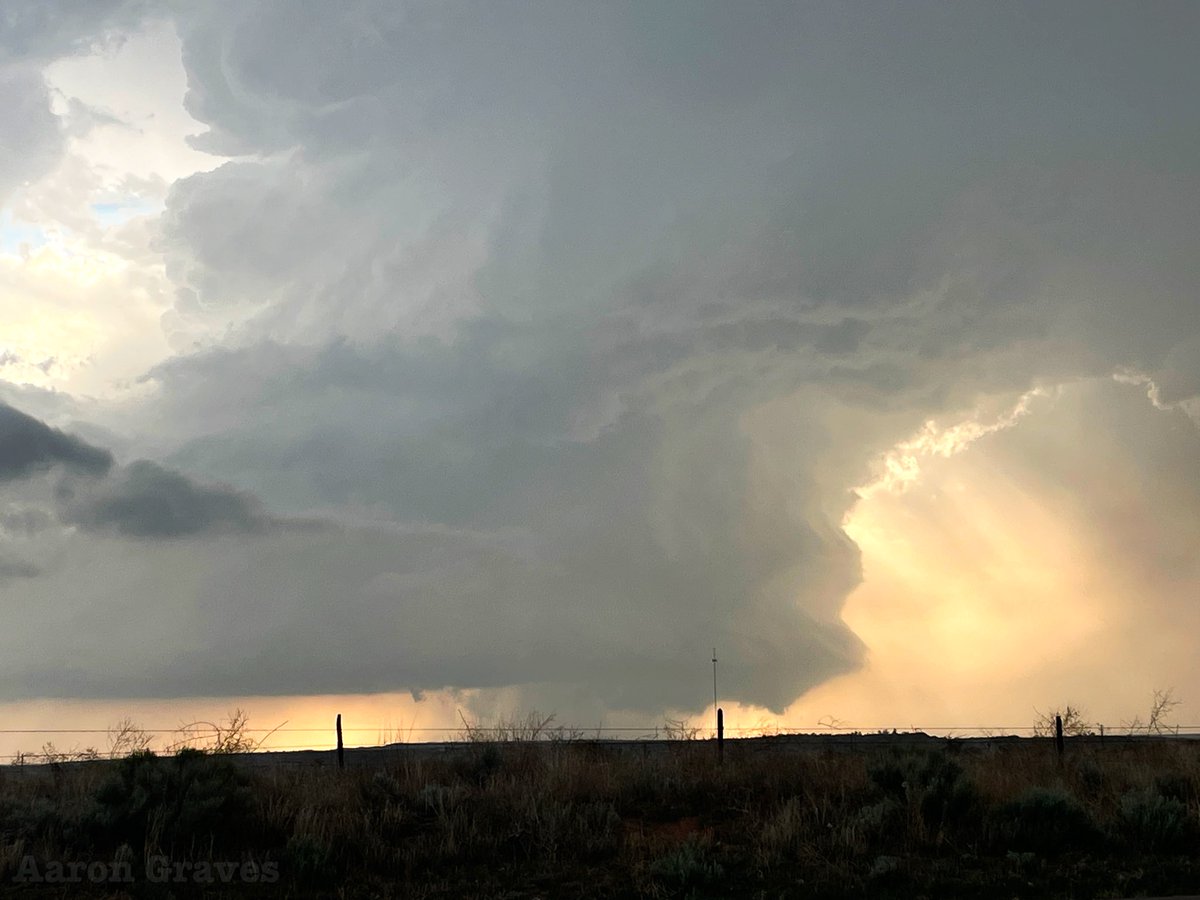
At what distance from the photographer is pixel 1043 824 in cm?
1677

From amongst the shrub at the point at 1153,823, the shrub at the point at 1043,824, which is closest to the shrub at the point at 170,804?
the shrub at the point at 1043,824

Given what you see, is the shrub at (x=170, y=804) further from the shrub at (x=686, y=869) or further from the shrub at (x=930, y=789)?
the shrub at (x=930, y=789)

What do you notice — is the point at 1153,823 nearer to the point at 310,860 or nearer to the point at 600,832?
the point at 600,832

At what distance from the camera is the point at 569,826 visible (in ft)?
55.0

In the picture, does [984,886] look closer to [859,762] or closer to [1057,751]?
[859,762]

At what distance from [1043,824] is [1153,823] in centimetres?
160

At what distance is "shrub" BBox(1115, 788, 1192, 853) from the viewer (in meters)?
16.4

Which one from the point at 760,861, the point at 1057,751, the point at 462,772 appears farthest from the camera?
the point at 1057,751

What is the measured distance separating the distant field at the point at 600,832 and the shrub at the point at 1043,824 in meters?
0.03

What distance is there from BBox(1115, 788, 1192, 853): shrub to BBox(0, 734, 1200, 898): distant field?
0.03 m

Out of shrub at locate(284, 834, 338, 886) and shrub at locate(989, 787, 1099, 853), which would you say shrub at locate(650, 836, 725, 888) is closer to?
shrub at locate(284, 834, 338, 886)

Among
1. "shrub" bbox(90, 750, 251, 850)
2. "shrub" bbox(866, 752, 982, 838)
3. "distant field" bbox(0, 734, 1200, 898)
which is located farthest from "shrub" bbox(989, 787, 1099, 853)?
"shrub" bbox(90, 750, 251, 850)

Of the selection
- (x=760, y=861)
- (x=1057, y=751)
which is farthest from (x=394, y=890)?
A: (x=1057, y=751)

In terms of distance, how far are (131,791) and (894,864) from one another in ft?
35.7
